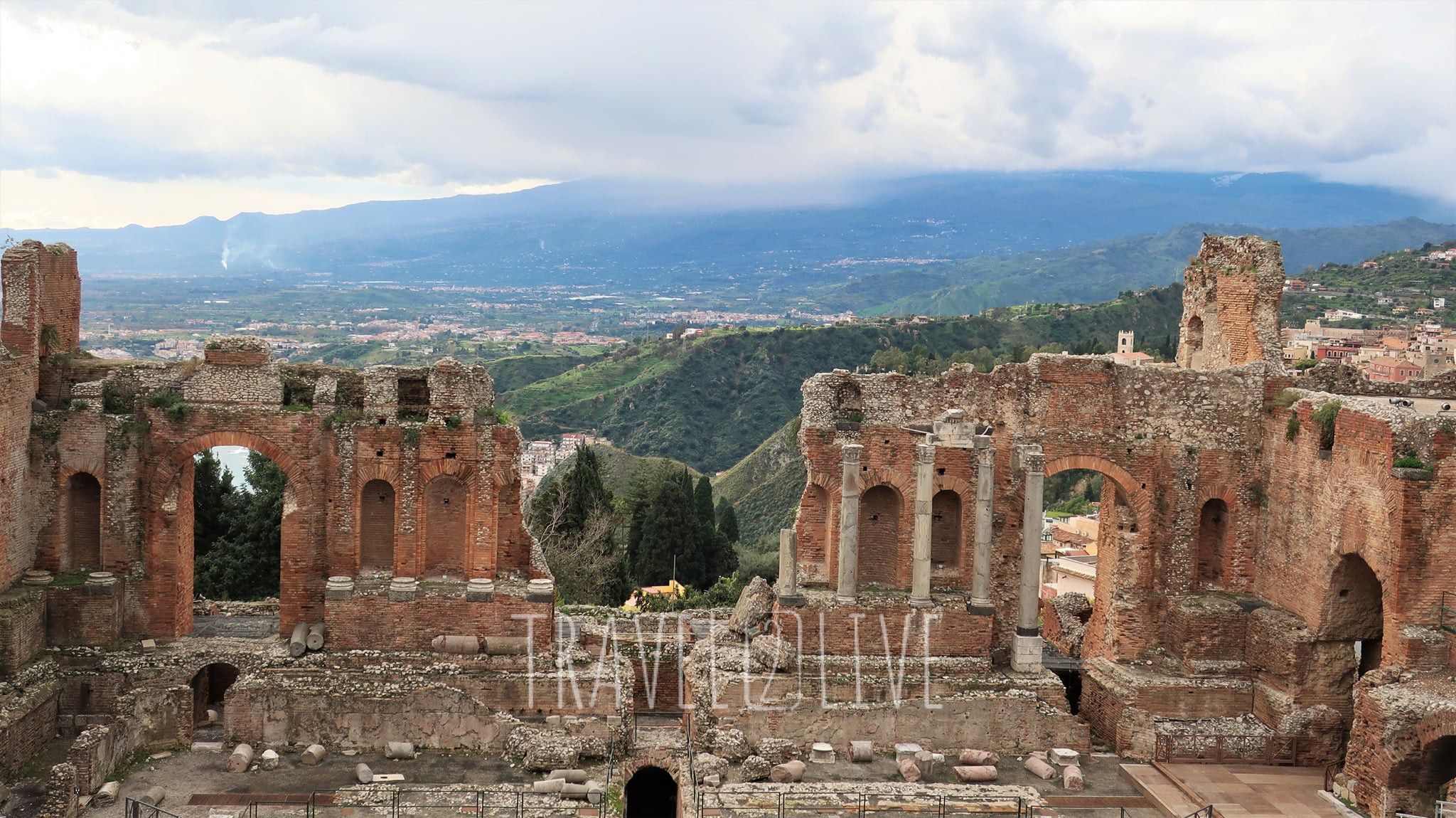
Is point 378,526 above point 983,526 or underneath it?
underneath

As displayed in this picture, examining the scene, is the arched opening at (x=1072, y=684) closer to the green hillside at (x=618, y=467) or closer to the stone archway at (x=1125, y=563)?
the stone archway at (x=1125, y=563)

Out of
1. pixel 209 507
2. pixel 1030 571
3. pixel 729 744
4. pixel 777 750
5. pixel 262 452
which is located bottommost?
pixel 777 750

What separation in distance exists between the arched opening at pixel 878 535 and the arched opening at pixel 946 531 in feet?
2.62

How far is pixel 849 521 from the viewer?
23.3m

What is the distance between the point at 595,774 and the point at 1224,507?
1361cm

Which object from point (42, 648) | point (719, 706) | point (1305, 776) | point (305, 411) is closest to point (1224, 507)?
point (1305, 776)

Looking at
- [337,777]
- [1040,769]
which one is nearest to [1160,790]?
[1040,769]

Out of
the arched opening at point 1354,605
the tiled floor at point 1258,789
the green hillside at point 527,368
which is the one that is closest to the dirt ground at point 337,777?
the tiled floor at point 1258,789

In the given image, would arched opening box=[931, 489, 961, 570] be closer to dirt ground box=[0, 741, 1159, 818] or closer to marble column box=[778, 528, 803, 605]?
marble column box=[778, 528, 803, 605]

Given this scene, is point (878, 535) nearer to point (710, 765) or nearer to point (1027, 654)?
point (1027, 654)

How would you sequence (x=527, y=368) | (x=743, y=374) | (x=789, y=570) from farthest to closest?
(x=527, y=368) < (x=743, y=374) < (x=789, y=570)

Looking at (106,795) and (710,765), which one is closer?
(106,795)

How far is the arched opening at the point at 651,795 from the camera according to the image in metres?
22.8

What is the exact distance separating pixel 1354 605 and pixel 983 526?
6.70 meters
